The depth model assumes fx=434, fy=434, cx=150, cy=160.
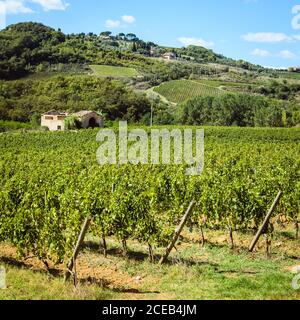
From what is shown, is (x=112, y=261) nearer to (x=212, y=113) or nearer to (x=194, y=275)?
(x=194, y=275)

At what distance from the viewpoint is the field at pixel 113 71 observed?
4414 inches

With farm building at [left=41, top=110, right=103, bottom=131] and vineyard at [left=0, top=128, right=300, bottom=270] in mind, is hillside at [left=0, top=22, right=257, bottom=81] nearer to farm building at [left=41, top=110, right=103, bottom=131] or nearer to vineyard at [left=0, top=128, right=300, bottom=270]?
farm building at [left=41, top=110, right=103, bottom=131]

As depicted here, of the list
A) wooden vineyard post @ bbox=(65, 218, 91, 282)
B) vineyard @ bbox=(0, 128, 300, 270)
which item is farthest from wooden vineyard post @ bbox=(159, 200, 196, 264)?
wooden vineyard post @ bbox=(65, 218, 91, 282)

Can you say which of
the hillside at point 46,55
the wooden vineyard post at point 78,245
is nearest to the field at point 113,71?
the hillside at point 46,55

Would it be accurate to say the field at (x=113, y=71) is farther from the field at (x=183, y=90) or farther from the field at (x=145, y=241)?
the field at (x=145, y=241)

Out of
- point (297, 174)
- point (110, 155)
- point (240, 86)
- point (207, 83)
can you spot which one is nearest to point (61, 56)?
point (207, 83)

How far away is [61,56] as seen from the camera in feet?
387

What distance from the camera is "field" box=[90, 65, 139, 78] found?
368ft

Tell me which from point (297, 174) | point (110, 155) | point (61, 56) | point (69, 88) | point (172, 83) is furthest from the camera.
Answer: point (61, 56)

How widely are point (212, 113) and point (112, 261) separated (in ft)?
216

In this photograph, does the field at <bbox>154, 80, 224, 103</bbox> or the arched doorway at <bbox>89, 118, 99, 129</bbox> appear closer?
the arched doorway at <bbox>89, 118, 99, 129</bbox>

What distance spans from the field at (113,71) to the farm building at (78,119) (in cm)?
5305

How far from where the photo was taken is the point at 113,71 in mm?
117500

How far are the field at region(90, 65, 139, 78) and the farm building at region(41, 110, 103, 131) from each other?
53.0 metres
